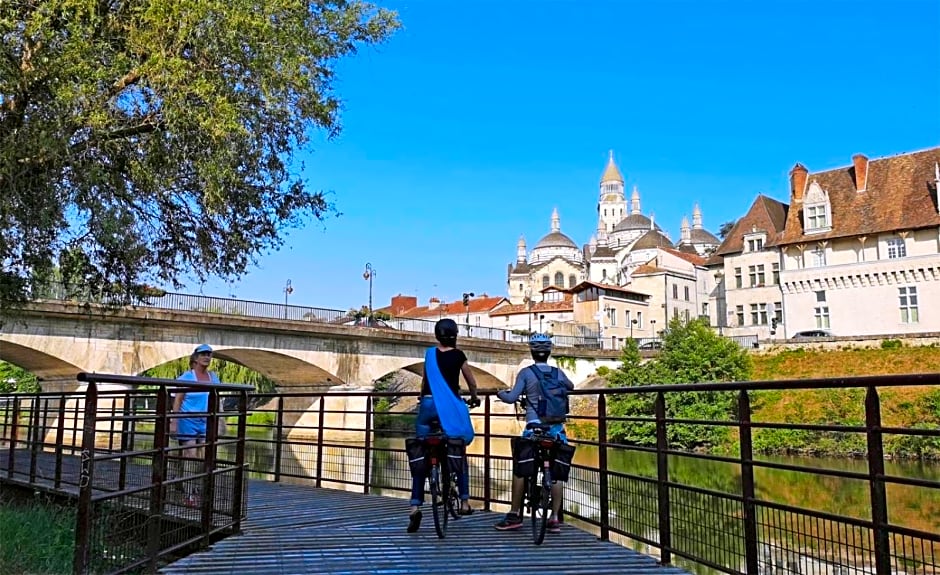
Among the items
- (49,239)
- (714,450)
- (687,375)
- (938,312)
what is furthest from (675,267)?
(49,239)

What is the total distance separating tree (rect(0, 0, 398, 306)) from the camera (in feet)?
31.5

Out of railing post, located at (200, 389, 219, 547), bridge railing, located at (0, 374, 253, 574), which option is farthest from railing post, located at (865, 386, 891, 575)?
railing post, located at (200, 389, 219, 547)

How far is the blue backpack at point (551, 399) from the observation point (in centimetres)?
643

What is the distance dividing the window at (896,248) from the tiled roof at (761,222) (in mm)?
8465

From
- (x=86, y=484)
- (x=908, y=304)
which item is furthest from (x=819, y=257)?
(x=86, y=484)

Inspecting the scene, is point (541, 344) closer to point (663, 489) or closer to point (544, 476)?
point (544, 476)

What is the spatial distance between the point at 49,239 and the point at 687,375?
32448 mm

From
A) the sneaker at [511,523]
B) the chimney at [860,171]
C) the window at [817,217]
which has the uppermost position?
the chimney at [860,171]

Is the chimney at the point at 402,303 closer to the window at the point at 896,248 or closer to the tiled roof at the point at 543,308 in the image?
the tiled roof at the point at 543,308

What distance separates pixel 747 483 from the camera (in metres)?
5.01

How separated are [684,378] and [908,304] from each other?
18657 mm

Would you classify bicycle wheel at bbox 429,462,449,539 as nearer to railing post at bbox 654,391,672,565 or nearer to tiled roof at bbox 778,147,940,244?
railing post at bbox 654,391,672,565

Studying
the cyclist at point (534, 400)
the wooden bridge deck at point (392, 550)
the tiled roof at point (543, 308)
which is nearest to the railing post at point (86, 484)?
the wooden bridge deck at point (392, 550)

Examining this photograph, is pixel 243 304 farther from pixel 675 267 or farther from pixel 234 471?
pixel 675 267
